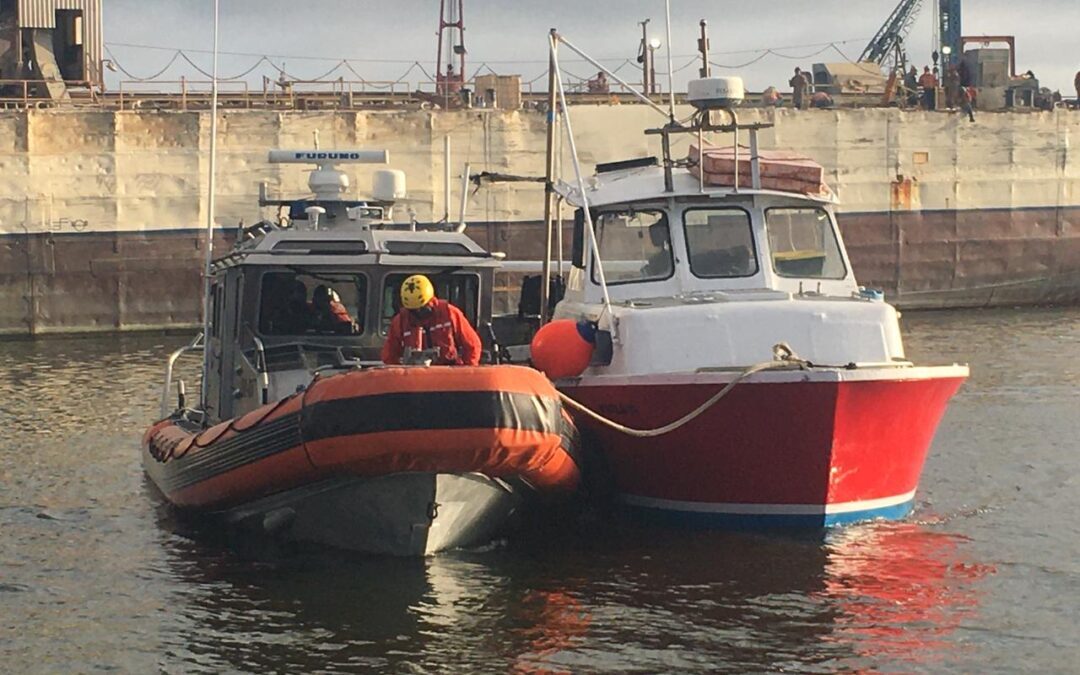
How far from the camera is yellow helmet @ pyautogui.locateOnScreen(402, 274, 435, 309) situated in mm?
13844

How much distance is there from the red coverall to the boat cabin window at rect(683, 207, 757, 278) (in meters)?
2.70

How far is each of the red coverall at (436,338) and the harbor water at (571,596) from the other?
5.18 feet

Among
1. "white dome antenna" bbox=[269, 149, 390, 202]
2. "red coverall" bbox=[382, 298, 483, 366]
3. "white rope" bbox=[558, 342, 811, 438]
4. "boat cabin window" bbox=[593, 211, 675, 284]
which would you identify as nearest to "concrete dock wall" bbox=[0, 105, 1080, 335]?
"white dome antenna" bbox=[269, 149, 390, 202]

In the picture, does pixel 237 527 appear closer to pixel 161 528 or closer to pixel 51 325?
pixel 161 528

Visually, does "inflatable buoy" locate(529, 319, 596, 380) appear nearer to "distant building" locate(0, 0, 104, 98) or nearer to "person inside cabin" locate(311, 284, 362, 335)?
"person inside cabin" locate(311, 284, 362, 335)

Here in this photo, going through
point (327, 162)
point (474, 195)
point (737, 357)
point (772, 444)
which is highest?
point (474, 195)

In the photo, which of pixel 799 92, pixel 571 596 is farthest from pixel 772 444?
pixel 799 92

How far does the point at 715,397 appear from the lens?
13.7 meters

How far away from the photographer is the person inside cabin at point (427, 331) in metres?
13.9

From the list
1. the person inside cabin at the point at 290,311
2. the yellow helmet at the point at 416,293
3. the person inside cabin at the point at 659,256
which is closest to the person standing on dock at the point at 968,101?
the person inside cabin at the point at 659,256

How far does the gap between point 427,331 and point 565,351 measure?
1391 millimetres

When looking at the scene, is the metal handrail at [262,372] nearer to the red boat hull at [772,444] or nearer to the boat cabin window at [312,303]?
the boat cabin window at [312,303]

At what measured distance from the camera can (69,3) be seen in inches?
1868

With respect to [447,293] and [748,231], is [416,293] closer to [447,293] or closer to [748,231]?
[447,293]
